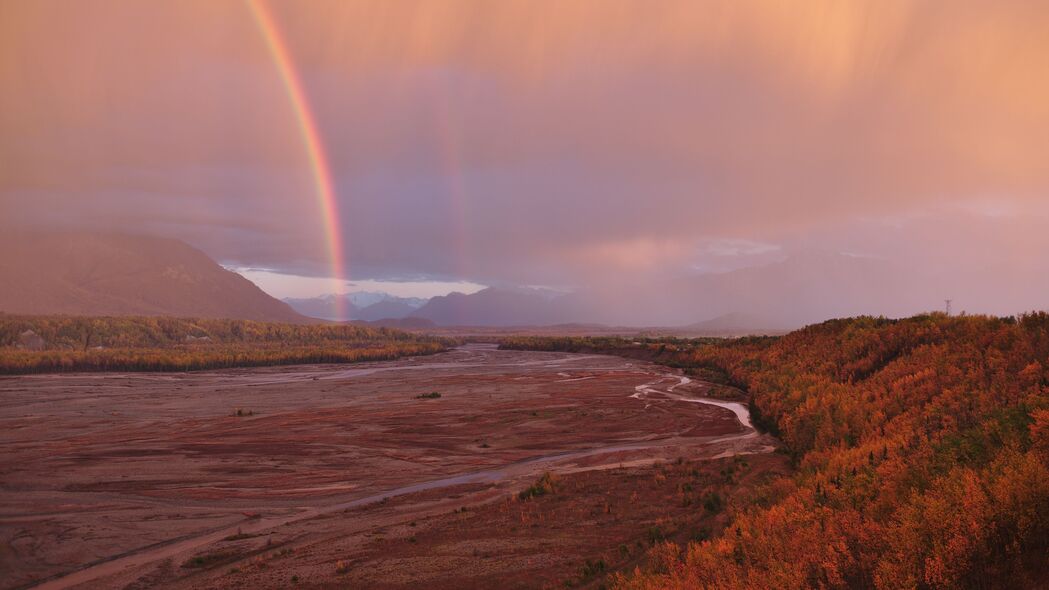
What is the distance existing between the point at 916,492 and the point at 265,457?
2301cm

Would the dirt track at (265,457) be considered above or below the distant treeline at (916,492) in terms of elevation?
below

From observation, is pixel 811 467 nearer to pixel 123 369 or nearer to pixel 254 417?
pixel 254 417

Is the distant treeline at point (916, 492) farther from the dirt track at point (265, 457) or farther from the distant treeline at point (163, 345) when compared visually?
the distant treeline at point (163, 345)

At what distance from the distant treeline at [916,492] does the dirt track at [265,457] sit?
7056mm

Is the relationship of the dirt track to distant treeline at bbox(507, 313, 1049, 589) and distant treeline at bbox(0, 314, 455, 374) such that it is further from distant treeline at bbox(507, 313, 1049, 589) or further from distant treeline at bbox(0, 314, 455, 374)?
distant treeline at bbox(0, 314, 455, 374)

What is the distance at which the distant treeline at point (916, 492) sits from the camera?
814 centimetres

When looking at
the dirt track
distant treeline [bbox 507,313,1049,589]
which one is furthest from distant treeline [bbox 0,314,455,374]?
distant treeline [bbox 507,313,1049,589]

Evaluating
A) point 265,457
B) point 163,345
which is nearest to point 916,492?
point 265,457

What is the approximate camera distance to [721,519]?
14.6 m

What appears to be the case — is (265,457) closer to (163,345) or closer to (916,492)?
(916,492)

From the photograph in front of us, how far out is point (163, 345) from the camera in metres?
113

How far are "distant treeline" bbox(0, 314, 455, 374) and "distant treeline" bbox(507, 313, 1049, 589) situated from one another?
76407mm

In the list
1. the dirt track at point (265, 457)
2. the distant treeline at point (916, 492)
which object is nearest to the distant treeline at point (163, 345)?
the dirt track at point (265, 457)

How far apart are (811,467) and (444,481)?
39.9 feet
